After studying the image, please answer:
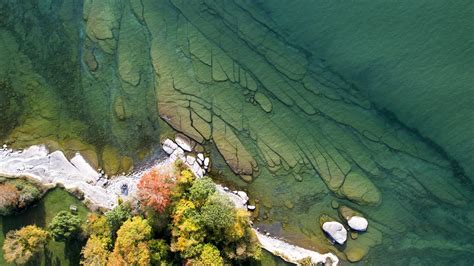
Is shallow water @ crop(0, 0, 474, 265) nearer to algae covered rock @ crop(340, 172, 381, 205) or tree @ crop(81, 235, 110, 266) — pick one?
algae covered rock @ crop(340, 172, 381, 205)

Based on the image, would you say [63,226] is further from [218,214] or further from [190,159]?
[218,214]

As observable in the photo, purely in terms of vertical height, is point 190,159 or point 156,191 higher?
point 190,159

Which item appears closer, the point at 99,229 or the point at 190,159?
the point at 99,229

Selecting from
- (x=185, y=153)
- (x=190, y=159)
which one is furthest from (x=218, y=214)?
(x=185, y=153)

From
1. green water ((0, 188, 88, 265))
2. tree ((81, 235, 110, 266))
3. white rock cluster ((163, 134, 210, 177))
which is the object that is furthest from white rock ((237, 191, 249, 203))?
green water ((0, 188, 88, 265))

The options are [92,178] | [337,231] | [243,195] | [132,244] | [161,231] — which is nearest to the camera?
[132,244]

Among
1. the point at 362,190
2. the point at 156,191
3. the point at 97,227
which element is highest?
the point at 156,191

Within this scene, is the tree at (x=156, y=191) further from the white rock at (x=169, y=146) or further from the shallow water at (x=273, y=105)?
the shallow water at (x=273, y=105)

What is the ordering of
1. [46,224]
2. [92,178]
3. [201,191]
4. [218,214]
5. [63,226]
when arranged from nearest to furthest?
[218,214], [201,191], [63,226], [46,224], [92,178]
